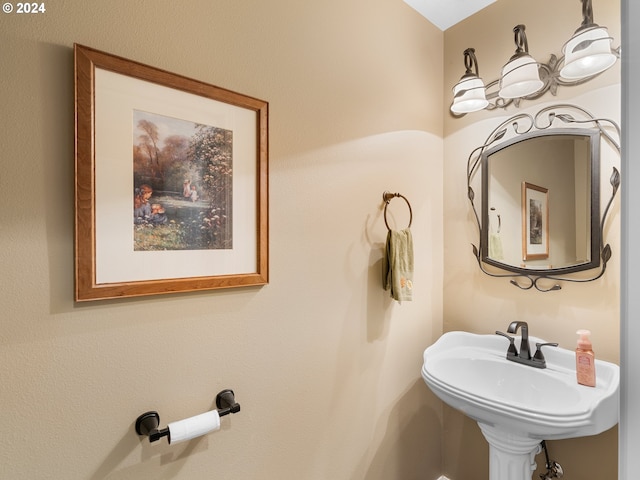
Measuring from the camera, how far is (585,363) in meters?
1.21

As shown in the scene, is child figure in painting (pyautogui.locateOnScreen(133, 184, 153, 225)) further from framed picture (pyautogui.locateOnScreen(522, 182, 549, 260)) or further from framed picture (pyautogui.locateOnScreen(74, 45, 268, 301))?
framed picture (pyautogui.locateOnScreen(522, 182, 549, 260))

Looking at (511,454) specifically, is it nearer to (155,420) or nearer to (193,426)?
(193,426)

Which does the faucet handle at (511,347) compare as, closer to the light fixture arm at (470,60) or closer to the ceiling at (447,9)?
the light fixture arm at (470,60)

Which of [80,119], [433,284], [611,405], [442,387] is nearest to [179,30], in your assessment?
[80,119]

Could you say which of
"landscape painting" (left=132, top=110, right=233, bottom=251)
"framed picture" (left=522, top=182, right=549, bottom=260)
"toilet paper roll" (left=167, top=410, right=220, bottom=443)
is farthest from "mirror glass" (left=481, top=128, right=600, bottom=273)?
"toilet paper roll" (left=167, top=410, right=220, bottom=443)

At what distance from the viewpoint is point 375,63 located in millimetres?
1501

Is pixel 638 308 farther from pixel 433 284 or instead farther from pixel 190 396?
pixel 433 284

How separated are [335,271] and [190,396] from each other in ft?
2.23

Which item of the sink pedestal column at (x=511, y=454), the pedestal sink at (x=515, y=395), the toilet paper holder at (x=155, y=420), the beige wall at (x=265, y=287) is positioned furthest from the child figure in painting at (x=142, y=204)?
the sink pedestal column at (x=511, y=454)

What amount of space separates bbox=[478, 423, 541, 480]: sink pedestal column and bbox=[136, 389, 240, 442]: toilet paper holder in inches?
38.3

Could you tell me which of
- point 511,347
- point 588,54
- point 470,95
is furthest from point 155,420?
point 588,54

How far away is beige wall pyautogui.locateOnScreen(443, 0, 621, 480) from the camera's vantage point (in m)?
1.31

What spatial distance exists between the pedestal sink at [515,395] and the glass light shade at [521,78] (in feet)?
3.63

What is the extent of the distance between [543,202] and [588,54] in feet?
1.97
